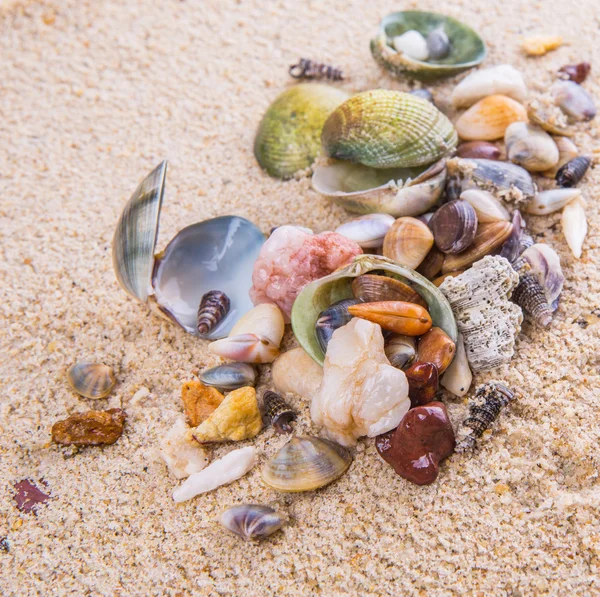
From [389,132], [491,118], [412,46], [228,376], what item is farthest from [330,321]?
[412,46]

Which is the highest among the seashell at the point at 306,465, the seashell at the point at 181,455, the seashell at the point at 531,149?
the seashell at the point at 531,149

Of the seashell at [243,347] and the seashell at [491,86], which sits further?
the seashell at [491,86]

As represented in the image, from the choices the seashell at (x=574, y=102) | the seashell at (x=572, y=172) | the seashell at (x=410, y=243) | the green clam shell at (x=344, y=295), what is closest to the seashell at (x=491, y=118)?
the seashell at (x=574, y=102)

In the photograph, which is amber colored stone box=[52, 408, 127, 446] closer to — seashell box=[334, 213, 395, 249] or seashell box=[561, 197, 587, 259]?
seashell box=[334, 213, 395, 249]

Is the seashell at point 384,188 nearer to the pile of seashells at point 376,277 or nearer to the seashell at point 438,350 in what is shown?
the pile of seashells at point 376,277

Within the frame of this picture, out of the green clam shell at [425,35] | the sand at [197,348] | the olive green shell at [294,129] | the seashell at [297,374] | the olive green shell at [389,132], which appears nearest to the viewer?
the sand at [197,348]

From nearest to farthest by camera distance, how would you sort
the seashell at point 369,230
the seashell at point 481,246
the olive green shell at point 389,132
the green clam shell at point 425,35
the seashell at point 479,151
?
1. the seashell at point 481,246
2. the seashell at point 369,230
3. the olive green shell at point 389,132
4. the seashell at point 479,151
5. the green clam shell at point 425,35

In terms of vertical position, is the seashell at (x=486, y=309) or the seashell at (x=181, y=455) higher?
the seashell at (x=486, y=309)

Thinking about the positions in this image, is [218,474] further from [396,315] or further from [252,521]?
[396,315]

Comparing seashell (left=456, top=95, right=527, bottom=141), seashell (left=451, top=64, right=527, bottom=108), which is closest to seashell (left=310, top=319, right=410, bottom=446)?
seashell (left=456, top=95, right=527, bottom=141)
